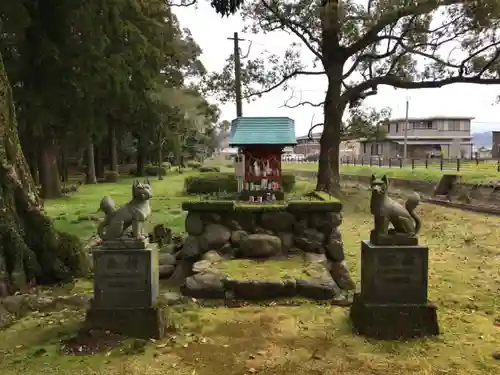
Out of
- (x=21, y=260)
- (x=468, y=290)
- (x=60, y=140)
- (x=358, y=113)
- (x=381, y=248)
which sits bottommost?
(x=468, y=290)

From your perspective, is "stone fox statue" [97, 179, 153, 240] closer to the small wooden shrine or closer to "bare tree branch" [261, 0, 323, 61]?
the small wooden shrine

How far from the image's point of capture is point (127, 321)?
4926mm

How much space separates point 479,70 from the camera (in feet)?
50.8

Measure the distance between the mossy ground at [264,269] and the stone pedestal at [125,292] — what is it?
1.78 metres

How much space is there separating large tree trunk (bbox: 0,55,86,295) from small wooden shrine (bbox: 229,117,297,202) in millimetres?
4024

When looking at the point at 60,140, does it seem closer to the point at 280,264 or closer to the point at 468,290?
the point at 280,264

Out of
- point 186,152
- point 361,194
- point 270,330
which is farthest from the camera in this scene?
point 186,152

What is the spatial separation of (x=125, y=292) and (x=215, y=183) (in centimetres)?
1423

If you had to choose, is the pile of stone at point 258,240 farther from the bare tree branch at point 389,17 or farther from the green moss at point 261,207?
the bare tree branch at point 389,17

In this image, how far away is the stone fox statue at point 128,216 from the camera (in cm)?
506

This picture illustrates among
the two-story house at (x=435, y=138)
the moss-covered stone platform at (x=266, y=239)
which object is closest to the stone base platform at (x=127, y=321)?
the moss-covered stone platform at (x=266, y=239)

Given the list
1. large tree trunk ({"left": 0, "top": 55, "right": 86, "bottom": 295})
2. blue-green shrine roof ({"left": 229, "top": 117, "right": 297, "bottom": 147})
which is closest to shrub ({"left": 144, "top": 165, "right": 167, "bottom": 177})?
blue-green shrine roof ({"left": 229, "top": 117, "right": 297, "bottom": 147})

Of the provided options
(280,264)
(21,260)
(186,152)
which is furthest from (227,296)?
(186,152)

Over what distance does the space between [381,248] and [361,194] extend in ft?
47.4
